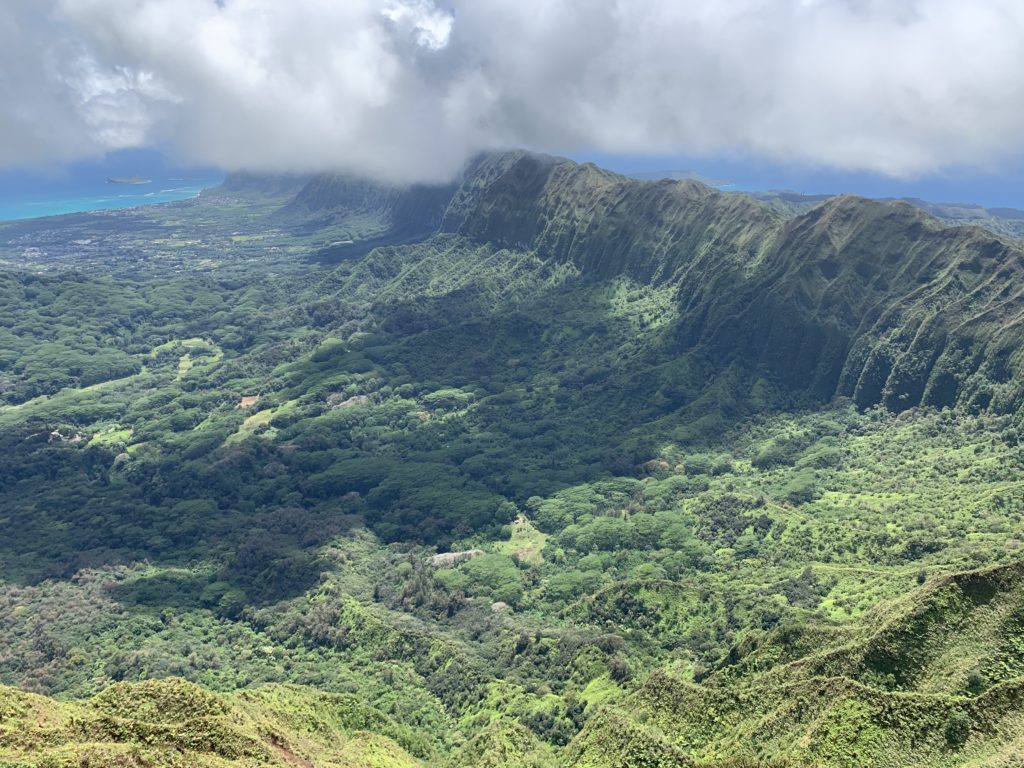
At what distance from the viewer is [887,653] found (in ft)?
269

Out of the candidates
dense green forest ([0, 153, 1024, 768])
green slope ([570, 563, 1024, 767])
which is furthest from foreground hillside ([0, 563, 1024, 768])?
dense green forest ([0, 153, 1024, 768])

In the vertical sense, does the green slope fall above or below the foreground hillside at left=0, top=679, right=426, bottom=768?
above

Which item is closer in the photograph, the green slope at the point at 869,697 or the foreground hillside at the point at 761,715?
the foreground hillside at the point at 761,715

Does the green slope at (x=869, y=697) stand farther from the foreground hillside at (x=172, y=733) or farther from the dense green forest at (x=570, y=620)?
the foreground hillside at (x=172, y=733)

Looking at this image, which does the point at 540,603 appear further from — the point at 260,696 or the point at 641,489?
the point at 260,696

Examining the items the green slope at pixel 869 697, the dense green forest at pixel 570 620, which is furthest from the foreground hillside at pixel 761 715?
the dense green forest at pixel 570 620

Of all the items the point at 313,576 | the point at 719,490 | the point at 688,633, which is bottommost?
the point at 313,576

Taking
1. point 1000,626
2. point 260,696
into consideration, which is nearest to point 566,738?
point 260,696

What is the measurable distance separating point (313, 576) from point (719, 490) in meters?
87.4

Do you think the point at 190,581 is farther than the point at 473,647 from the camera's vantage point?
Yes

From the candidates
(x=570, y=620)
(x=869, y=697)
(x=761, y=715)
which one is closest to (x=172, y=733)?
(x=761, y=715)

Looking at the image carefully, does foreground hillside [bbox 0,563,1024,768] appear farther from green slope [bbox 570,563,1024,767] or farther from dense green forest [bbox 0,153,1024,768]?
dense green forest [bbox 0,153,1024,768]

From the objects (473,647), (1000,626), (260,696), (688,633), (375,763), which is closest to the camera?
(1000,626)

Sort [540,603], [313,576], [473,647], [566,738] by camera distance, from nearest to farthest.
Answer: [566,738] → [473,647] → [540,603] → [313,576]
